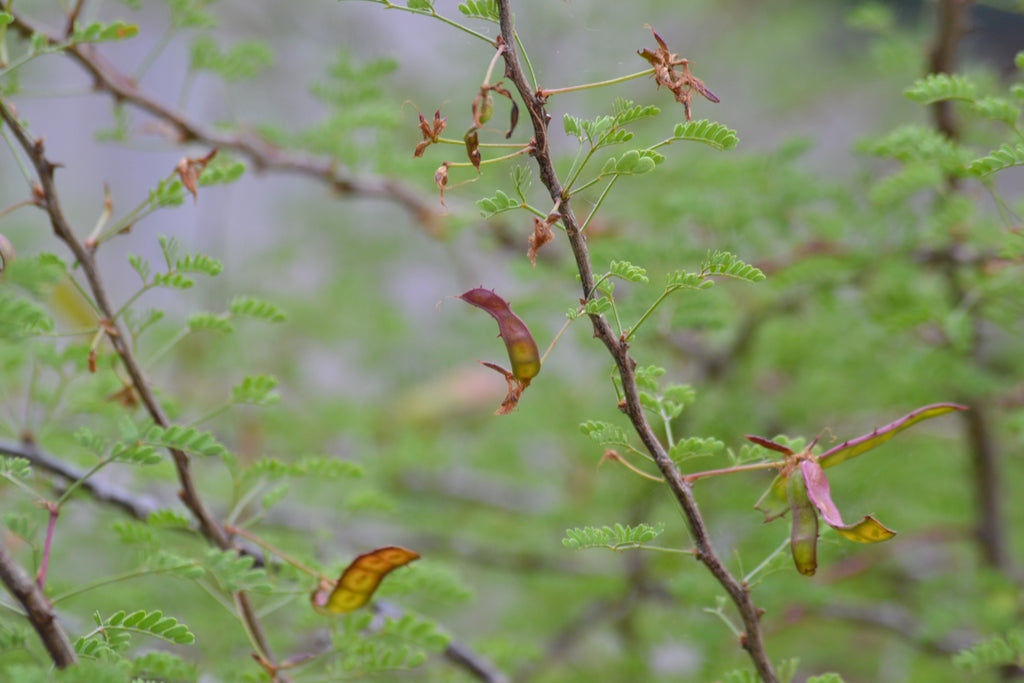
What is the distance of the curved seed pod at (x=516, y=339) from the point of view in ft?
1.50

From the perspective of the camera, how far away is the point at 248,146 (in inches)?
40.6

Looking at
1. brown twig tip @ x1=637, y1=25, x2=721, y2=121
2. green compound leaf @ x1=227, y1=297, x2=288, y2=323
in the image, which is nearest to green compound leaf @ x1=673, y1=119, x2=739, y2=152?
brown twig tip @ x1=637, y1=25, x2=721, y2=121

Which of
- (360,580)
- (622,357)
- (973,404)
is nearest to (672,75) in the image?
(622,357)

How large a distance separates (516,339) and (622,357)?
61 mm

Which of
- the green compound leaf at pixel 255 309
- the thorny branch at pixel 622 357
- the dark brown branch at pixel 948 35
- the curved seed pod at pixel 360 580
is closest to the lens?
the thorny branch at pixel 622 357

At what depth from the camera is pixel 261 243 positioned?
104 inches

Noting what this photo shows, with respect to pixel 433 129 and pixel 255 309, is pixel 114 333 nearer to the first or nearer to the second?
pixel 255 309

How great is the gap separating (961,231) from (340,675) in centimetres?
85

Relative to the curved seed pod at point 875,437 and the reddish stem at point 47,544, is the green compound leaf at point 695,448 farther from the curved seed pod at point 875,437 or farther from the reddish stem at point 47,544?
the reddish stem at point 47,544

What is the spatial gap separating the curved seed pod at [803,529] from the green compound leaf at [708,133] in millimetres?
193

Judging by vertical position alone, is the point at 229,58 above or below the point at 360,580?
above

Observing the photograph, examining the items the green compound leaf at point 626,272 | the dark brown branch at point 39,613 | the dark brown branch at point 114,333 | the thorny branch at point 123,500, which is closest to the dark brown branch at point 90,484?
the thorny branch at point 123,500

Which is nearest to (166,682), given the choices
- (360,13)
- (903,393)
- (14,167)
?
(903,393)

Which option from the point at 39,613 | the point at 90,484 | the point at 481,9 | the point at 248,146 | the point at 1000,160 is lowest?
the point at 39,613
